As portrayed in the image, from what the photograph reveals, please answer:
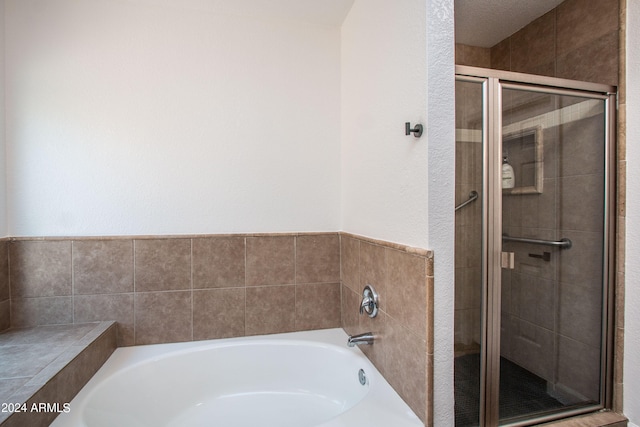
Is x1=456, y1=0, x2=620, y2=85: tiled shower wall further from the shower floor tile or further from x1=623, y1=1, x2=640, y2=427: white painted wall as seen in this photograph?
the shower floor tile

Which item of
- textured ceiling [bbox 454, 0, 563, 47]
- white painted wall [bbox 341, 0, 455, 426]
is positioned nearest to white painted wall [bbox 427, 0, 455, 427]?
white painted wall [bbox 341, 0, 455, 426]

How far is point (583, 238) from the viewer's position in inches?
56.5

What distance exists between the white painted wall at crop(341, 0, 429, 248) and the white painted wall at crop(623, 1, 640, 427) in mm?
997

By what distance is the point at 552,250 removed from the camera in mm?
1490

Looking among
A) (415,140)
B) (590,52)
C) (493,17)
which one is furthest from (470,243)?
(493,17)

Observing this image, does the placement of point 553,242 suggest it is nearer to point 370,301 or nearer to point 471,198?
point 471,198

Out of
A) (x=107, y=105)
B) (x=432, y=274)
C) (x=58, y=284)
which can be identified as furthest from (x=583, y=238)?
(x=58, y=284)

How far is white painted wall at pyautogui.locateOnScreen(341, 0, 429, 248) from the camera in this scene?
111cm

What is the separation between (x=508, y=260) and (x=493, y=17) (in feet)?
4.59

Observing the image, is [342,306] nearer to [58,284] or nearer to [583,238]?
[583,238]

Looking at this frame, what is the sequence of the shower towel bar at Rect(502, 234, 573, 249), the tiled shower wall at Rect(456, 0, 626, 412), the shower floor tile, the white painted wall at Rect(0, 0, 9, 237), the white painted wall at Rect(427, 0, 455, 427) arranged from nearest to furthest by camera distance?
1. the white painted wall at Rect(427, 0, 455, 427)
2. the shower floor tile
3. the tiled shower wall at Rect(456, 0, 626, 412)
4. the shower towel bar at Rect(502, 234, 573, 249)
5. the white painted wall at Rect(0, 0, 9, 237)

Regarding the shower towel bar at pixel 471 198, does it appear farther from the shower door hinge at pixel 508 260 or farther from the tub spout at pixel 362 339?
the tub spout at pixel 362 339

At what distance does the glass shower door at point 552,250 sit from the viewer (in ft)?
4.44

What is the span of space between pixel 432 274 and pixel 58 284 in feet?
6.16
